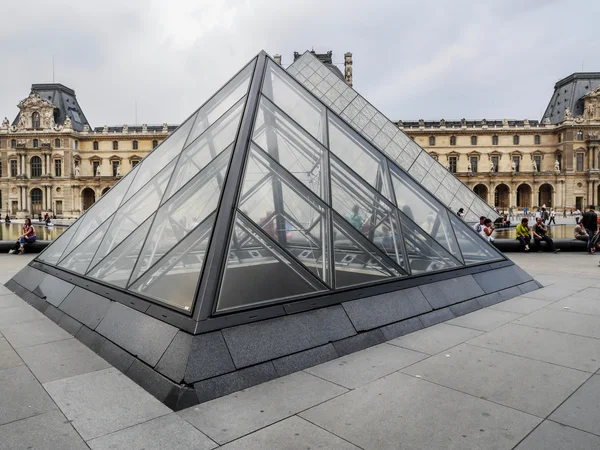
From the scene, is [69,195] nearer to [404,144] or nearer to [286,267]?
[404,144]

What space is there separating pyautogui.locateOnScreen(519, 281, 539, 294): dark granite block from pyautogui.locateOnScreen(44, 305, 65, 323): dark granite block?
586 centimetres

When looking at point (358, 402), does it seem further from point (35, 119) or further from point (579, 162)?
point (35, 119)

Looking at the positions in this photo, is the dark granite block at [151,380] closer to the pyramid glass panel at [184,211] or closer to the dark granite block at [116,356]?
the dark granite block at [116,356]

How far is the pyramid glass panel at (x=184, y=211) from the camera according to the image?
162 inches

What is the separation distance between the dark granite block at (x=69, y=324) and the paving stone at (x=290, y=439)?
104 inches

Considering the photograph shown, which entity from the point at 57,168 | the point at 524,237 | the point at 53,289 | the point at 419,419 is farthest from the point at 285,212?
the point at 57,168

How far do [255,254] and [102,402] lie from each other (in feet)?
5.60

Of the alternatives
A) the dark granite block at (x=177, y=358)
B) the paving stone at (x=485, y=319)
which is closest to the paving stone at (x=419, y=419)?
the dark granite block at (x=177, y=358)

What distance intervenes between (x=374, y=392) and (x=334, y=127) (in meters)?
3.71

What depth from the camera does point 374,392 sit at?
9.39 ft

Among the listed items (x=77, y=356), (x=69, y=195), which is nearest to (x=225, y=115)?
(x=77, y=356)

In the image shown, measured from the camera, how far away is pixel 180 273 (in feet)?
12.4

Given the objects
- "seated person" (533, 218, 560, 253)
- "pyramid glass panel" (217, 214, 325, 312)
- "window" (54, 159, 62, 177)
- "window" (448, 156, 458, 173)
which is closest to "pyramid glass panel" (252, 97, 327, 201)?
"pyramid glass panel" (217, 214, 325, 312)

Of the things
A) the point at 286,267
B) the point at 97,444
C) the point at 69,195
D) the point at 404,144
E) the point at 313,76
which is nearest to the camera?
the point at 97,444
